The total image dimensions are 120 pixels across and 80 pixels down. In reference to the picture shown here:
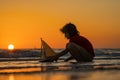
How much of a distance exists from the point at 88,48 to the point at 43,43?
7.04 ft

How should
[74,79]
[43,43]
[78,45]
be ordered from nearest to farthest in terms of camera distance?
1. [74,79]
2. [78,45]
3. [43,43]

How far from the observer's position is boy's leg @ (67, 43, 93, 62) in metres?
13.9

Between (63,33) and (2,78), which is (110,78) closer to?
(2,78)

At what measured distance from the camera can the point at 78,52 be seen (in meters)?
14.0

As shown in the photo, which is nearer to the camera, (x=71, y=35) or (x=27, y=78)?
(x=27, y=78)

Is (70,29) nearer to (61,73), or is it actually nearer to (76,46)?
(76,46)

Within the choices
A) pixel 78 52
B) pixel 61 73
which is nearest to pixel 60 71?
pixel 61 73

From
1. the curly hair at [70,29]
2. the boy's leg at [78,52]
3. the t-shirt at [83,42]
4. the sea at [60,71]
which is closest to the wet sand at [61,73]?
the sea at [60,71]

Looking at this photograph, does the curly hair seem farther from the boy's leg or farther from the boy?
the boy's leg

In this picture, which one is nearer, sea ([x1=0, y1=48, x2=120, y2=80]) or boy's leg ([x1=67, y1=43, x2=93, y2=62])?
sea ([x1=0, y1=48, x2=120, y2=80])

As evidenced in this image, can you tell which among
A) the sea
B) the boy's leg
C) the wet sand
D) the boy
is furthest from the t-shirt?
the wet sand

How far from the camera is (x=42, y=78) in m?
7.93

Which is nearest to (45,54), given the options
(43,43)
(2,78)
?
(43,43)

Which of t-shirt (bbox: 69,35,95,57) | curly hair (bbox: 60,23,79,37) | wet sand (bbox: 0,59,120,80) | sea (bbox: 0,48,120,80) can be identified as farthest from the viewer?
curly hair (bbox: 60,23,79,37)
